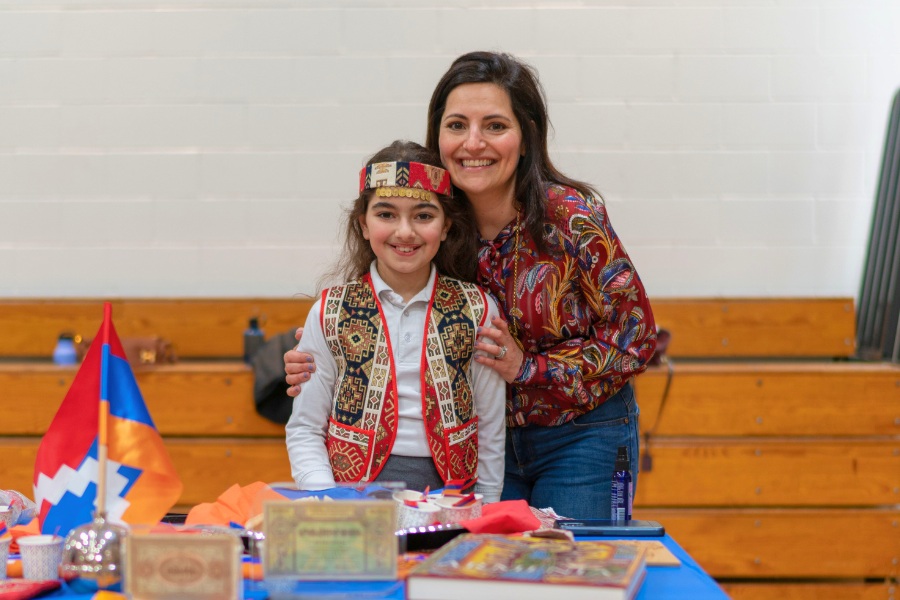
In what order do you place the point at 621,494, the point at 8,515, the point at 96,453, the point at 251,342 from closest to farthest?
the point at 96,453 → the point at 8,515 → the point at 621,494 → the point at 251,342

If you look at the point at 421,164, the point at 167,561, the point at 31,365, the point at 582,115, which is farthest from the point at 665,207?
the point at 167,561

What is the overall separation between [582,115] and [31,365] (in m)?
2.54

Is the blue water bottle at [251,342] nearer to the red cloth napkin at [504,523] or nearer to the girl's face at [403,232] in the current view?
the girl's face at [403,232]

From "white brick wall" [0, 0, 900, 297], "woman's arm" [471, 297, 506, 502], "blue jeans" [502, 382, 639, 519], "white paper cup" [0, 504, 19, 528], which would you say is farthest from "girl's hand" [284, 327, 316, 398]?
"white brick wall" [0, 0, 900, 297]

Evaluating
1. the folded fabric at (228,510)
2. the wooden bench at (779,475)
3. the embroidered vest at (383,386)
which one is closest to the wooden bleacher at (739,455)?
the wooden bench at (779,475)

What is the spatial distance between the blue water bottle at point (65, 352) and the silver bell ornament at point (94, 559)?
279 centimetres

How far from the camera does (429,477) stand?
1.88 meters

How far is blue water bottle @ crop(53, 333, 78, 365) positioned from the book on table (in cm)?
304

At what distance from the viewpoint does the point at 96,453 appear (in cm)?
133

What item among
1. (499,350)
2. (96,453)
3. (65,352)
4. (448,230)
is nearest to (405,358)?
(499,350)

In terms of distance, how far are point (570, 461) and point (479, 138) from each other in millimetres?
734

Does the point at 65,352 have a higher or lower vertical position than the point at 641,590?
higher

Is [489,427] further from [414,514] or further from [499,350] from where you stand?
[414,514]

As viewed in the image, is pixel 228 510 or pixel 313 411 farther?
pixel 313 411
